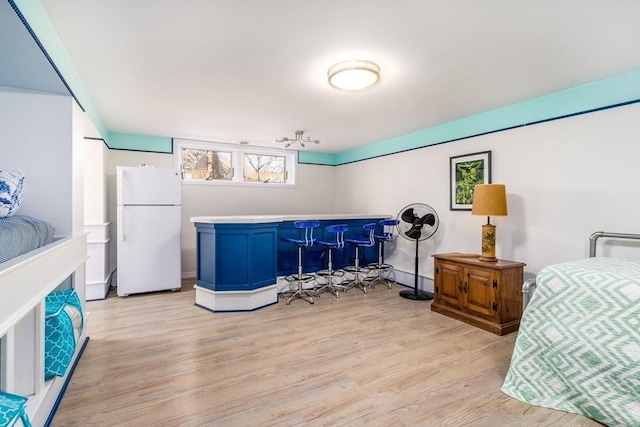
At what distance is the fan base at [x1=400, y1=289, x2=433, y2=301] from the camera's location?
13.1 feet

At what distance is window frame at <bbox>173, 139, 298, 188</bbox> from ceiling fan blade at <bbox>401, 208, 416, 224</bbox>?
8.28ft

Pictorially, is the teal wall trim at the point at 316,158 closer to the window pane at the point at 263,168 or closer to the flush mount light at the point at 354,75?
the window pane at the point at 263,168

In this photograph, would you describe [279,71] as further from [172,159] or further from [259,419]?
[172,159]

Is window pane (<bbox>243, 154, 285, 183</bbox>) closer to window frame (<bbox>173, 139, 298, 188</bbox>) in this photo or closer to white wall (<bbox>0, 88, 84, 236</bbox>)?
window frame (<bbox>173, 139, 298, 188</bbox>)

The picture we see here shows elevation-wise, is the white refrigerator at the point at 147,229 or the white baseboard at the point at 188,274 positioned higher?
the white refrigerator at the point at 147,229

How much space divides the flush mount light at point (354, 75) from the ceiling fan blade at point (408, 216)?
6.36 ft

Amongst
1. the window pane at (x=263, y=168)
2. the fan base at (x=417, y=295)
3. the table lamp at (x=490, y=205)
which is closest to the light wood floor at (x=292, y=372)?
the fan base at (x=417, y=295)

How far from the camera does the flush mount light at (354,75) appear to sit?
2359 mm

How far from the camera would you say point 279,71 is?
2523 millimetres

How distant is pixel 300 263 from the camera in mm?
4027

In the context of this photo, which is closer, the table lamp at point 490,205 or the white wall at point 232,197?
the table lamp at point 490,205

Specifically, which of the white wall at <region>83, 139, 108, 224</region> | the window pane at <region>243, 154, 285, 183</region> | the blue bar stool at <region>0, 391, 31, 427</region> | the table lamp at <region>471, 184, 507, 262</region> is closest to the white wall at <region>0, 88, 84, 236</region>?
the blue bar stool at <region>0, 391, 31, 427</region>

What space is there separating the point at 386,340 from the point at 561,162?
240 cm

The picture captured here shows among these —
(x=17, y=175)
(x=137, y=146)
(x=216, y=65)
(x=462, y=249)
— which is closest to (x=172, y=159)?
(x=137, y=146)
